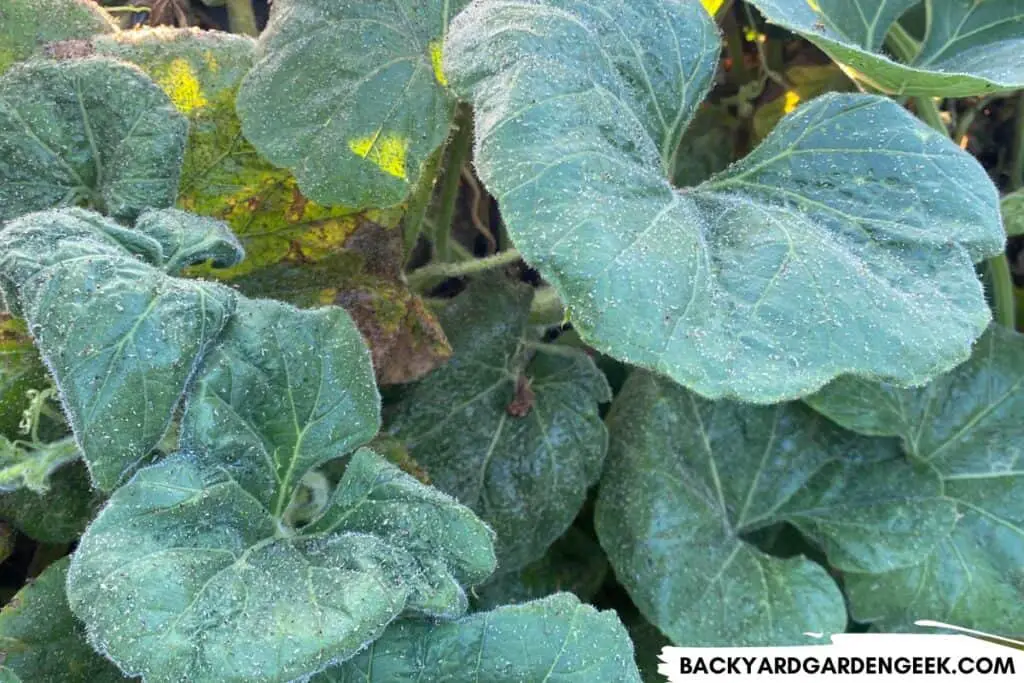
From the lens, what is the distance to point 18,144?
897mm

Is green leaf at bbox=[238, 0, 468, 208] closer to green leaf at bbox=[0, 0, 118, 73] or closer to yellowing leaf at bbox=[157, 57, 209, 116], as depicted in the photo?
yellowing leaf at bbox=[157, 57, 209, 116]

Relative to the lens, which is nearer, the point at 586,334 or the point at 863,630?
the point at 586,334

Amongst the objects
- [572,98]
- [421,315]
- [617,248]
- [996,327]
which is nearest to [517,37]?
[572,98]

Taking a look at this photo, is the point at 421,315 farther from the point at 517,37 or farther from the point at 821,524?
the point at 821,524

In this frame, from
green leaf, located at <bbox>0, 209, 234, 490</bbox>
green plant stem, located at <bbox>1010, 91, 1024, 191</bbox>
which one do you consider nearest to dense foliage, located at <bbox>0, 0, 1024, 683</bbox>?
green leaf, located at <bbox>0, 209, 234, 490</bbox>

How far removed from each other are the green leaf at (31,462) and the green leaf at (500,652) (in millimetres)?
294

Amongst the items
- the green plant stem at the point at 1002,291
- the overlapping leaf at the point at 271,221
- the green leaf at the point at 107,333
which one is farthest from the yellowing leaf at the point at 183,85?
the green plant stem at the point at 1002,291

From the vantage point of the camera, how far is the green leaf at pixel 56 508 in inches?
36.6

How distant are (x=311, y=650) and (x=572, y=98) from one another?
49cm

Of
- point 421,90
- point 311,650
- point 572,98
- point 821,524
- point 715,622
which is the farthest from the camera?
point 821,524

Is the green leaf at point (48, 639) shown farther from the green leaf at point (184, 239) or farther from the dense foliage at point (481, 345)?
the green leaf at point (184, 239)

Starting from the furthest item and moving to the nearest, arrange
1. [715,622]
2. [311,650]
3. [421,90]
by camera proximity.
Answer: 1. [715,622]
2. [421,90]
3. [311,650]

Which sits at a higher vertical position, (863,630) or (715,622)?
(715,622)

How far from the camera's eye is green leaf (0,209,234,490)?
0.67m
